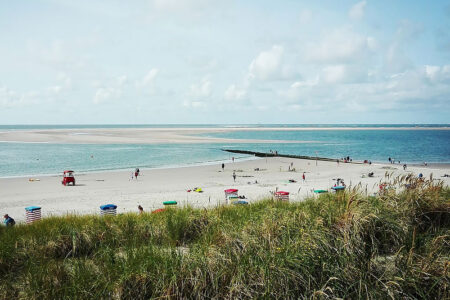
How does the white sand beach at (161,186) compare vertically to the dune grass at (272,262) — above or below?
below

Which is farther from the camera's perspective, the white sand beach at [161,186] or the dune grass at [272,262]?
the white sand beach at [161,186]

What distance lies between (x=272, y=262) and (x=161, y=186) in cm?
2511

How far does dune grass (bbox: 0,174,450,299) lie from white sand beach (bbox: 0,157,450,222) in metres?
9.29

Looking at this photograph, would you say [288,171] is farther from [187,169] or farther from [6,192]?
[6,192]

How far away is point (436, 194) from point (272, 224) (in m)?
4.04

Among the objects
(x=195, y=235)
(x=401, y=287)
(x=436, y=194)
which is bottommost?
(x=195, y=235)

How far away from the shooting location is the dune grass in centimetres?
427

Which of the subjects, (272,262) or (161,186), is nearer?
(272,262)

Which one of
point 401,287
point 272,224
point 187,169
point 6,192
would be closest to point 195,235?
point 272,224

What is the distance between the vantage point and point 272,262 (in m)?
4.50

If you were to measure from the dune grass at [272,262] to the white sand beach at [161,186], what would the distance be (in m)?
9.29

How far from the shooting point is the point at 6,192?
25766 mm

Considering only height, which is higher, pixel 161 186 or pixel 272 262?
pixel 272 262

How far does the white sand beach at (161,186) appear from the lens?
21100 mm
